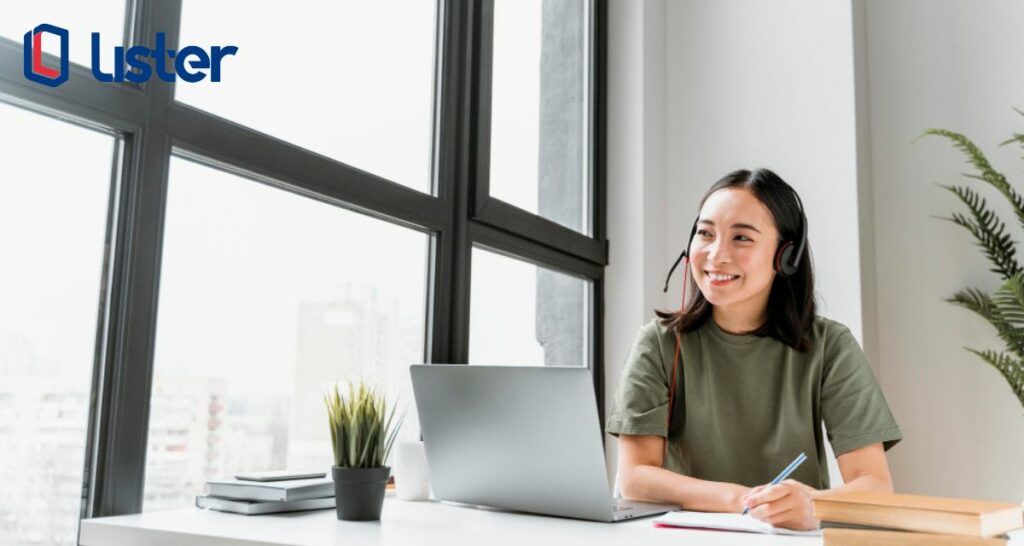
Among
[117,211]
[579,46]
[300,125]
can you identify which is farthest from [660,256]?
[117,211]

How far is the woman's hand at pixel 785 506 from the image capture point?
1165 mm

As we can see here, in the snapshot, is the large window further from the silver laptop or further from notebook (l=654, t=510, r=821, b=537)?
notebook (l=654, t=510, r=821, b=537)

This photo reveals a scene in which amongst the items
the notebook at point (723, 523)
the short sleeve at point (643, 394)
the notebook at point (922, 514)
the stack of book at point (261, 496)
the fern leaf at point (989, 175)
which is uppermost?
the fern leaf at point (989, 175)

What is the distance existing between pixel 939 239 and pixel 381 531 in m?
2.12

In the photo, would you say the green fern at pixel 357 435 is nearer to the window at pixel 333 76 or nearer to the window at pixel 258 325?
the window at pixel 258 325

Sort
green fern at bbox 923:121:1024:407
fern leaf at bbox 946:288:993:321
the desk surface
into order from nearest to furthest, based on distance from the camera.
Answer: the desk surface, green fern at bbox 923:121:1024:407, fern leaf at bbox 946:288:993:321

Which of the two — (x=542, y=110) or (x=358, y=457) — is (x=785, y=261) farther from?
(x=542, y=110)

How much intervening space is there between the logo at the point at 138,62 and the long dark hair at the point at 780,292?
3.14 feet

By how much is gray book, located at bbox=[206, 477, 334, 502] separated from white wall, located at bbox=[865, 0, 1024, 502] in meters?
1.94

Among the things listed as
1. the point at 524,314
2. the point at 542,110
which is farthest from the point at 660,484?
the point at 542,110

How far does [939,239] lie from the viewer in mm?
2670

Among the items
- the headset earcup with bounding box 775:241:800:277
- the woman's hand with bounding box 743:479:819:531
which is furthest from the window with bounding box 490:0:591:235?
the woman's hand with bounding box 743:479:819:531

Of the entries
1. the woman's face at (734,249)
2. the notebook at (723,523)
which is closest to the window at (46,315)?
the notebook at (723,523)

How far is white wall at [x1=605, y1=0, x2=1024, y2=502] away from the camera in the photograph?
8.50 ft
